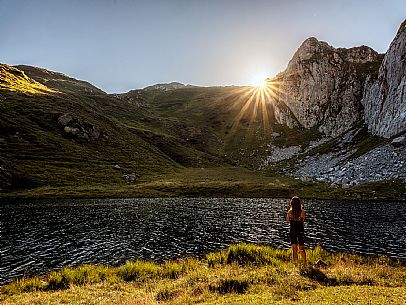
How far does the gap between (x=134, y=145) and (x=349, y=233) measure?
5524 inches

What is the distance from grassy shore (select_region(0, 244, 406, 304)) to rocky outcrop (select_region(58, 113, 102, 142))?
14727 cm

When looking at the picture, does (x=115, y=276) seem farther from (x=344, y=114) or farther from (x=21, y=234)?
(x=344, y=114)

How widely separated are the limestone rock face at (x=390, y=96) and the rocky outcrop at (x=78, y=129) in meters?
130

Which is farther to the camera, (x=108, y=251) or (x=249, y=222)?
(x=249, y=222)

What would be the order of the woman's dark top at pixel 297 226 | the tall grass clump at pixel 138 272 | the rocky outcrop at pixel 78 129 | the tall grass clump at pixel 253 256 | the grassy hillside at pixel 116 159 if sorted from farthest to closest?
the rocky outcrop at pixel 78 129
the grassy hillside at pixel 116 159
the tall grass clump at pixel 253 256
the tall grass clump at pixel 138 272
the woman's dark top at pixel 297 226

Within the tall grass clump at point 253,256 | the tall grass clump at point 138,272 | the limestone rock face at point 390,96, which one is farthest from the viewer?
the limestone rock face at point 390,96

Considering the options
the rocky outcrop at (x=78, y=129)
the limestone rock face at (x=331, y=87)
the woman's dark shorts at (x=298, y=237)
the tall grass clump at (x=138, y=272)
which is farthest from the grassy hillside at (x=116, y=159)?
the tall grass clump at (x=138, y=272)

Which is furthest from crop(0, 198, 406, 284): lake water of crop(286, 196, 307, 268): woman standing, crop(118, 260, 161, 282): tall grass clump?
crop(286, 196, 307, 268): woman standing

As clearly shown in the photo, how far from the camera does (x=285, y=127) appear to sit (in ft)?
640

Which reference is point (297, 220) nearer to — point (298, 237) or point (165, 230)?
point (298, 237)

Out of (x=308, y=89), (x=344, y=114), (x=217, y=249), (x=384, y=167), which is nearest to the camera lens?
(x=217, y=249)

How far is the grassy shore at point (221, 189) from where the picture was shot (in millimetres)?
91625

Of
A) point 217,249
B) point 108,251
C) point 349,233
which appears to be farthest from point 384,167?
point 108,251

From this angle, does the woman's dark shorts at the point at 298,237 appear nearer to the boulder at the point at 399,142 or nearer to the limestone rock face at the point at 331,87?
the boulder at the point at 399,142
